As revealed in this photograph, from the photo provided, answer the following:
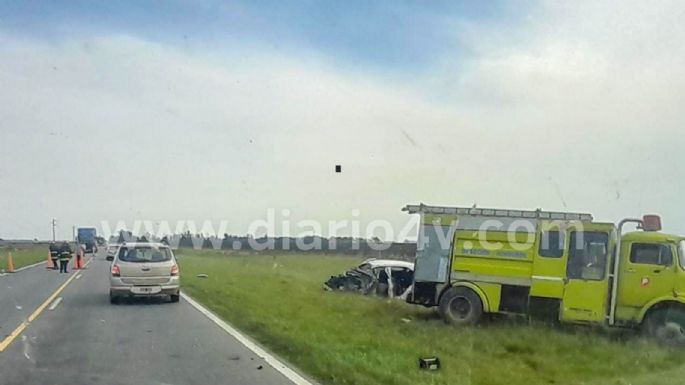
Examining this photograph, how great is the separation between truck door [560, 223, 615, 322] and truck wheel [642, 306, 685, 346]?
2.69 feet

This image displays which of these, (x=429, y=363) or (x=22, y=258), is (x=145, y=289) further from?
(x=22, y=258)

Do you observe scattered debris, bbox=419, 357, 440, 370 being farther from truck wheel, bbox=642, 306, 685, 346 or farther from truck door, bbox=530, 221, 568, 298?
truck wheel, bbox=642, 306, 685, 346

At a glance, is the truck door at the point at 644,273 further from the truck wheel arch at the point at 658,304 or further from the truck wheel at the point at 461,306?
the truck wheel at the point at 461,306

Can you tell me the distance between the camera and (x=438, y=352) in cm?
1165

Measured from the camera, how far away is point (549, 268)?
14.9m

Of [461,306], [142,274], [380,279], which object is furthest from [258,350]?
[380,279]

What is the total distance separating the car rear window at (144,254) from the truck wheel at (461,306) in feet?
25.9

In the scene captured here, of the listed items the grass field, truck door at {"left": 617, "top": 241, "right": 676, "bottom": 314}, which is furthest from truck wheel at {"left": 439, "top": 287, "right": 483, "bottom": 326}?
truck door at {"left": 617, "top": 241, "right": 676, "bottom": 314}

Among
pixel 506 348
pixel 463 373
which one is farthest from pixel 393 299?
pixel 463 373

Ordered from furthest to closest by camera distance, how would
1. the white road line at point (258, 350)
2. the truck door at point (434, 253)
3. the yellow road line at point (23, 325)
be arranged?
the truck door at point (434, 253)
the yellow road line at point (23, 325)
the white road line at point (258, 350)

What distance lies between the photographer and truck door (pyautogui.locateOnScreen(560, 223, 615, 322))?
14289mm

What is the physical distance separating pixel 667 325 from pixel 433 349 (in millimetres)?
4681

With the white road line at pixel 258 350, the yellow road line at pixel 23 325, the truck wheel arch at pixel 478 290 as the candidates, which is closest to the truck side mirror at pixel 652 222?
the truck wheel arch at pixel 478 290

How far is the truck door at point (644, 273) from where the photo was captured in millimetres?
13828
